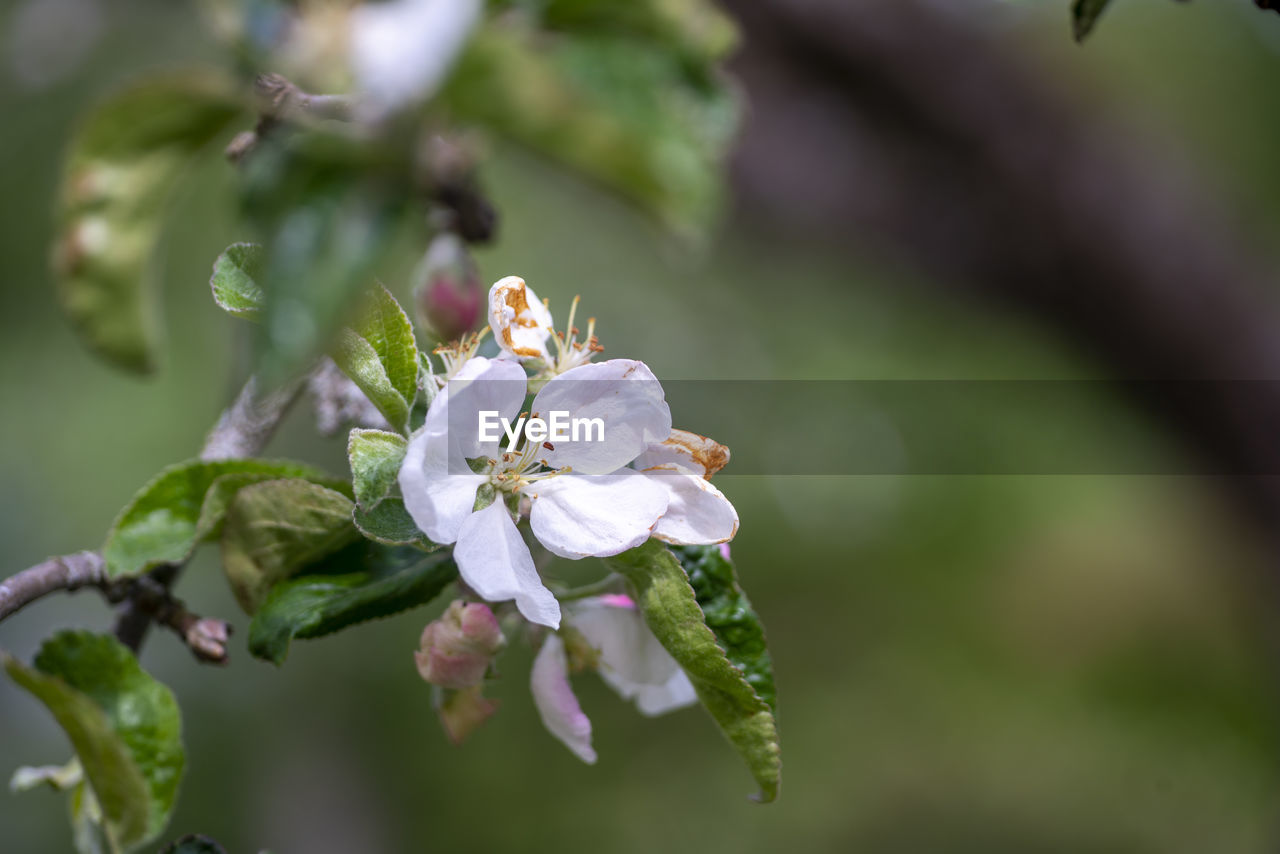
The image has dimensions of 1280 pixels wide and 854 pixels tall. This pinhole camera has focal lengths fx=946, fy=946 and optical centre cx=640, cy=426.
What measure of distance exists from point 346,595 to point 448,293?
0.83ft

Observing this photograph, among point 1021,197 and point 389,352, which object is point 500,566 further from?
point 1021,197

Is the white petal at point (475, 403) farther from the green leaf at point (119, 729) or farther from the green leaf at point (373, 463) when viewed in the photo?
the green leaf at point (119, 729)

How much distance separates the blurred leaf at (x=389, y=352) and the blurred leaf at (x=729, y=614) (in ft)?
0.56

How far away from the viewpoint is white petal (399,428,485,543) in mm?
407

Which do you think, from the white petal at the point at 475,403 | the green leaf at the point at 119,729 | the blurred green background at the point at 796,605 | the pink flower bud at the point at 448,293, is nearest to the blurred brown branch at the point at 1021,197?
the blurred green background at the point at 796,605

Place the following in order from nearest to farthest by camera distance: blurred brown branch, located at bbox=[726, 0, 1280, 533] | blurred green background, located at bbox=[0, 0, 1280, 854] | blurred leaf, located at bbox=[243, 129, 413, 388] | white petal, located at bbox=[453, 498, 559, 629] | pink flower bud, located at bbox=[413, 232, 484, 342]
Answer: blurred leaf, located at bbox=[243, 129, 413, 388] → white petal, located at bbox=[453, 498, 559, 629] → pink flower bud, located at bbox=[413, 232, 484, 342] → blurred brown branch, located at bbox=[726, 0, 1280, 533] → blurred green background, located at bbox=[0, 0, 1280, 854]

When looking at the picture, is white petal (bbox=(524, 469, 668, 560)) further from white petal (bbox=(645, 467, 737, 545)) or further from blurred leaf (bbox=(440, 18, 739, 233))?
blurred leaf (bbox=(440, 18, 739, 233))

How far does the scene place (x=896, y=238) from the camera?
7.01 feet

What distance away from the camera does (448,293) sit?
0.66 m

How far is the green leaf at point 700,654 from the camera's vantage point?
443mm

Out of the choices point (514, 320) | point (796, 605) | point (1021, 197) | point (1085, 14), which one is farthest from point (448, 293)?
point (796, 605)

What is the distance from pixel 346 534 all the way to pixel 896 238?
1860 millimetres

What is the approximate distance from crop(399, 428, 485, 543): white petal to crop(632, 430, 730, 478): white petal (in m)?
0.09

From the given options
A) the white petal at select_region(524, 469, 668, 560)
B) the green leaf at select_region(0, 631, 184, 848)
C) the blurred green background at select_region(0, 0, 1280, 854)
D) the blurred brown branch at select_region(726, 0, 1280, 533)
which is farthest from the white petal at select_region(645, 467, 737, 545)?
the blurred green background at select_region(0, 0, 1280, 854)
